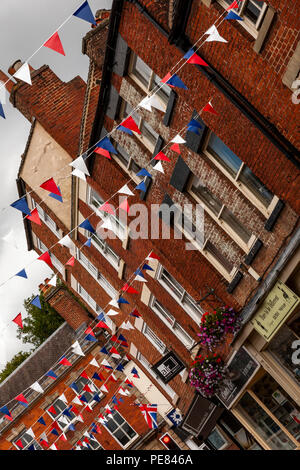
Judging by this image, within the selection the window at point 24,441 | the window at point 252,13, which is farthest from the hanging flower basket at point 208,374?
the window at point 24,441

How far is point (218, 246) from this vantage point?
50.9 feet

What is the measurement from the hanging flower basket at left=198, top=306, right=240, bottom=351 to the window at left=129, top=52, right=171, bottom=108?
5735 mm

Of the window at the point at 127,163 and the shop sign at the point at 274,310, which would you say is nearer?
the shop sign at the point at 274,310

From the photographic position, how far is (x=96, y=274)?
79.3 feet

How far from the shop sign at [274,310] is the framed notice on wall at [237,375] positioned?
4.81 ft

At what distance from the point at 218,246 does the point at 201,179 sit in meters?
1.84

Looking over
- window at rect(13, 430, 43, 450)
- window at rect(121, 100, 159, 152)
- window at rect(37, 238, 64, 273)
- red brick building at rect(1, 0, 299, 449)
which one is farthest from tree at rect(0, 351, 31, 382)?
window at rect(121, 100, 159, 152)

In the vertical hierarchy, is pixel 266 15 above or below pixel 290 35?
above

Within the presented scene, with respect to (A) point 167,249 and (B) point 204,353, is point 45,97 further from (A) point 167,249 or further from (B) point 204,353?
(B) point 204,353

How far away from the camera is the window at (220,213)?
48.3 ft

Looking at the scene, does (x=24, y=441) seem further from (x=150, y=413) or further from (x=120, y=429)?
(x=150, y=413)

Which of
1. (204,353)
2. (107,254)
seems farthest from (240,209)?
(107,254)

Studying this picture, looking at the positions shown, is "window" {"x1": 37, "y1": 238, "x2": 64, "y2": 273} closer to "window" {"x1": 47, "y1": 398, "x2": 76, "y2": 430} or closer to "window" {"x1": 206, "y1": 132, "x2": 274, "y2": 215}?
"window" {"x1": 47, "y1": 398, "x2": 76, "y2": 430}

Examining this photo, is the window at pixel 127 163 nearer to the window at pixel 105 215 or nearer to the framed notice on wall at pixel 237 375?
the window at pixel 105 215
